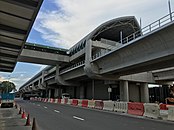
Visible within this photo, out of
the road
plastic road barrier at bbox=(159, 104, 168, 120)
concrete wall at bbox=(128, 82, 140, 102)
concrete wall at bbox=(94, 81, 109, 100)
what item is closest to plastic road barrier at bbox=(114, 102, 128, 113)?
the road

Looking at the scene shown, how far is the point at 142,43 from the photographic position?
73.5 feet

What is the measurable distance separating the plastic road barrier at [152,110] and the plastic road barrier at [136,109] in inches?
22.8

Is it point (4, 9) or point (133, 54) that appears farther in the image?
point (133, 54)

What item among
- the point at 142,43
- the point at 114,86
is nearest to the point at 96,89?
the point at 114,86

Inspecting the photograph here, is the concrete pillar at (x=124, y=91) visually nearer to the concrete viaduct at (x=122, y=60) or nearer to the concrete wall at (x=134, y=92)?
the concrete viaduct at (x=122, y=60)

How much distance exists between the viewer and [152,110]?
616 inches

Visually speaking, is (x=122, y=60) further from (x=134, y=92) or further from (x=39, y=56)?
(x=39, y=56)

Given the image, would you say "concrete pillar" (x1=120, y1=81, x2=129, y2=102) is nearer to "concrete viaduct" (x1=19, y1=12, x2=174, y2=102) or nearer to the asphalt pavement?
"concrete viaduct" (x1=19, y1=12, x2=174, y2=102)

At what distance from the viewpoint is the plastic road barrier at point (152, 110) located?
15.1 m

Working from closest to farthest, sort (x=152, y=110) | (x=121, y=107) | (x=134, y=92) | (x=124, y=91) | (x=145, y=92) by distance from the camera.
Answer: (x=152, y=110) → (x=121, y=107) → (x=124, y=91) → (x=145, y=92) → (x=134, y=92)

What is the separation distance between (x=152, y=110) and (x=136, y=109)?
2275mm

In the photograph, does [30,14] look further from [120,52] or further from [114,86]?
[114,86]

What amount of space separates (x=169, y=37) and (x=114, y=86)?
3022cm

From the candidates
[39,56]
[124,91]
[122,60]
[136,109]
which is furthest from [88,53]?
[136,109]
